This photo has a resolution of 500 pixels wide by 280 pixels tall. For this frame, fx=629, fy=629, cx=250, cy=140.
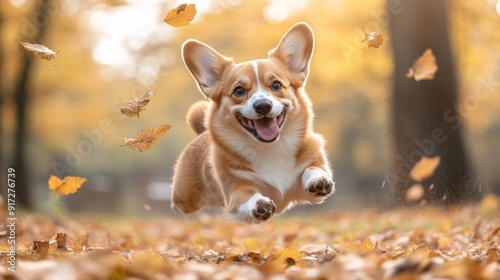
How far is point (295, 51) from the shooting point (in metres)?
4.19

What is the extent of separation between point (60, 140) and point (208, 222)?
12.2 meters

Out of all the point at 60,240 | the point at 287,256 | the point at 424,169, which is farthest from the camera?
the point at 424,169

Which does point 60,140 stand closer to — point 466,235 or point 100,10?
point 100,10

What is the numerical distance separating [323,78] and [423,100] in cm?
580

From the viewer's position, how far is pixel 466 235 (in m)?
4.80

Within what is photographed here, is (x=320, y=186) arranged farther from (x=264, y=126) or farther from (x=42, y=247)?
(x=42, y=247)

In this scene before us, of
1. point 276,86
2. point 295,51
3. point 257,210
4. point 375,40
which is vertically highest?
point 375,40

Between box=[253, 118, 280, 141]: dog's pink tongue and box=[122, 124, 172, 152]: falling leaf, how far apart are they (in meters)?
0.59

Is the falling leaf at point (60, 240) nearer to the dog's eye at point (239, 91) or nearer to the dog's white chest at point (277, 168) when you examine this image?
the dog's white chest at point (277, 168)

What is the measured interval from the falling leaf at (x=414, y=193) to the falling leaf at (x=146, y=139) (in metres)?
5.12

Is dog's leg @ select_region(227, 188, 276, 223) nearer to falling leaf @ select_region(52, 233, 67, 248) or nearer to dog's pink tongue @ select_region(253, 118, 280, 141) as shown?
dog's pink tongue @ select_region(253, 118, 280, 141)

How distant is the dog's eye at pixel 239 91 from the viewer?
384 centimetres

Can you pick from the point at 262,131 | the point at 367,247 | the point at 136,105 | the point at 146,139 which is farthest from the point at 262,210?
the point at 136,105

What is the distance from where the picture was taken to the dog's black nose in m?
3.59
